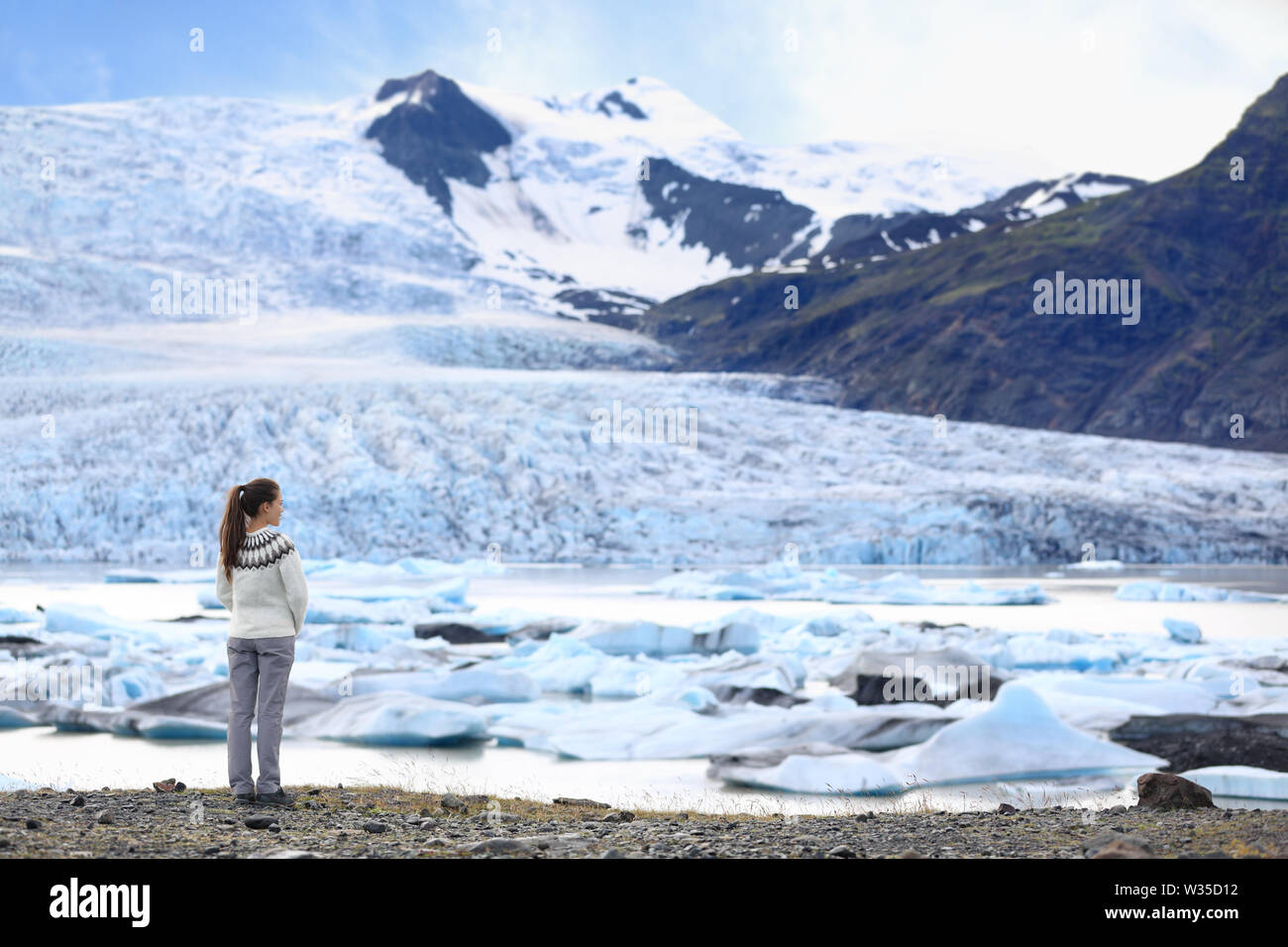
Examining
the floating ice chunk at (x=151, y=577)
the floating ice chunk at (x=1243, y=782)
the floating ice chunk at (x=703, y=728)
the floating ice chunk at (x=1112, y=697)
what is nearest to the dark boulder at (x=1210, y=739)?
the floating ice chunk at (x=1112, y=697)

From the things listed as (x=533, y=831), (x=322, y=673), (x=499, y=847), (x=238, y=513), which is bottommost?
(x=322, y=673)

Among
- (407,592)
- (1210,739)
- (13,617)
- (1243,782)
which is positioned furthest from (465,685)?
(407,592)

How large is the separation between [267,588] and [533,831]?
1349 mm

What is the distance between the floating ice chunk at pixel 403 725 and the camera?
8.51m

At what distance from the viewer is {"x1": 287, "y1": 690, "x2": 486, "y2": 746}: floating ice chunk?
851cm

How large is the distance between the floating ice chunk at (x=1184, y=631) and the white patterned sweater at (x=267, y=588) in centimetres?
1167

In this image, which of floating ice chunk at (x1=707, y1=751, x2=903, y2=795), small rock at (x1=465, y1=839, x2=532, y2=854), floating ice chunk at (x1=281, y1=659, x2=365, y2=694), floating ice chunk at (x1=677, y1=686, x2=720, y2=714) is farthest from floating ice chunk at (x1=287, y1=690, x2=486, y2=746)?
small rock at (x1=465, y1=839, x2=532, y2=854)

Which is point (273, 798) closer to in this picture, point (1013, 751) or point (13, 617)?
point (1013, 751)

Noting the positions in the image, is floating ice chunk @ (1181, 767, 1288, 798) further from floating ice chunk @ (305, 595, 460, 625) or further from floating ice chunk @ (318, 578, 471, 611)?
floating ice chunk @ (318, 578, 471, 611)

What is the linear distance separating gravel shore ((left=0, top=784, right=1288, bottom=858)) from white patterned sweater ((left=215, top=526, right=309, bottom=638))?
69 centimetres

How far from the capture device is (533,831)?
422 cm
